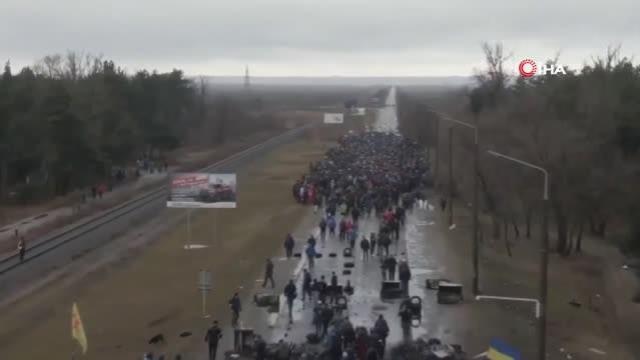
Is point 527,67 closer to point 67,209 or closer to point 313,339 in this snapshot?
point 313,339

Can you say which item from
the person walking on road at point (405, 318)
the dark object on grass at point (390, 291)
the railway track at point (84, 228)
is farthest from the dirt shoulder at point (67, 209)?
the person walking on road at point (405, 318)

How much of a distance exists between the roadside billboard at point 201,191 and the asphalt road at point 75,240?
19.9ft

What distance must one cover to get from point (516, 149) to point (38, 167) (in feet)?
127

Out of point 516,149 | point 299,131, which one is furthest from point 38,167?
point 299,131

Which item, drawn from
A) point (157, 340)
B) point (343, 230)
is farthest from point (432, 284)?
point (157, 340)

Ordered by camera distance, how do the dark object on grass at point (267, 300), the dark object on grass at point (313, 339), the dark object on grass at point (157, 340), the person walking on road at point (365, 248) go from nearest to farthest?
the dark object on grass at point (313, 339) < the dark object on grass at point (157, 340) < the dark object on grass at point (267, 300) < the person walking on road at point (365, 248)

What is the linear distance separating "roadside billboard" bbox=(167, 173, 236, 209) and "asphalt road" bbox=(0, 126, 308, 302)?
6.08 metres

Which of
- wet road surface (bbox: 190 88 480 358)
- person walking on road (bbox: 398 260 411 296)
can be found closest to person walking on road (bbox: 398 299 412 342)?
wet road surface (bbox: 190 88 480 358)

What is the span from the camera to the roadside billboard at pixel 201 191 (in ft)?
117

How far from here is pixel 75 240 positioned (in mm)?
44094

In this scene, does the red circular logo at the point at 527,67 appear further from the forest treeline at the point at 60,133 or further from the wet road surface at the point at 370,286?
the forest treeline at the point at 60,133

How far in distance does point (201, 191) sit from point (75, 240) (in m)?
11.3

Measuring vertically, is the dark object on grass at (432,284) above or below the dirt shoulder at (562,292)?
above

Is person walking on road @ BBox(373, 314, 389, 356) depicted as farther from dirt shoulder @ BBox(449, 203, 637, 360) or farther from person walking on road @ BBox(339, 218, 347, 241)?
person walking on road @ BBox(339, 218, 347, 241)
